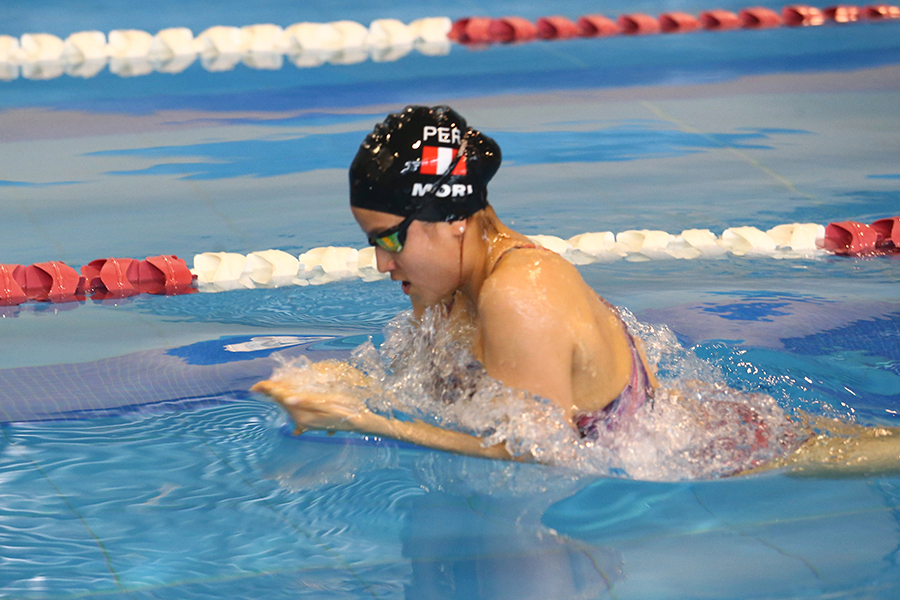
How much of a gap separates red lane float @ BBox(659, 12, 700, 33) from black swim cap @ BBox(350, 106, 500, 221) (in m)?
6.99

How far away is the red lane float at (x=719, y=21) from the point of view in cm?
859

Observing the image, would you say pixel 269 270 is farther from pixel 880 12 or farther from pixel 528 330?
pixel 880 12

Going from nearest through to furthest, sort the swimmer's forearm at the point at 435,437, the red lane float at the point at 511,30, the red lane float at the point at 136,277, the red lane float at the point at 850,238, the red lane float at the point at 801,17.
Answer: the swimmer's forearm at the point at 435,437 < the red lane float at the point at 136,277 < the red lane float at the point at 850,238 < the red lane float at the point at 511,30 < the red lane float at the point at 801,17

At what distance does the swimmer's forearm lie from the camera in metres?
2.21

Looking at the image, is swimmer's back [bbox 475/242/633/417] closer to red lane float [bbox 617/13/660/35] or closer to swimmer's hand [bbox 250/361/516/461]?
swimmer's hand [bbox 250/361/516/461]

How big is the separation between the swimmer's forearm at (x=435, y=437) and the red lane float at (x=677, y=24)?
7.13 m

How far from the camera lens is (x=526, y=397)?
2.05 meters

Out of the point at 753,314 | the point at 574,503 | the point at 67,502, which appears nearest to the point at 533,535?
the point at 574,503

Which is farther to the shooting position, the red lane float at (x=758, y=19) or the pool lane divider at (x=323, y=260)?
the red lane float at (x=758, y=19)

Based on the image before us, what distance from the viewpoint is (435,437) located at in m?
2.23

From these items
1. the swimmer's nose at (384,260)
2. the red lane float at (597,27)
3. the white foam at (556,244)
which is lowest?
the white foam at (556,244)

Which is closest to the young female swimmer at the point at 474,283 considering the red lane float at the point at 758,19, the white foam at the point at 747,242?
the white foam at the point at 747,242

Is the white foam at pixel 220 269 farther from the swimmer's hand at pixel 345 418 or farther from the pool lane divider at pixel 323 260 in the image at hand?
the swimmer's hand at pixel 345 418

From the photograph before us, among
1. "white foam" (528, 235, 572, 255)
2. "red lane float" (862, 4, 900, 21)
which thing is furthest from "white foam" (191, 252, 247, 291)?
"red lane float" (862, 4, 900, 21)
